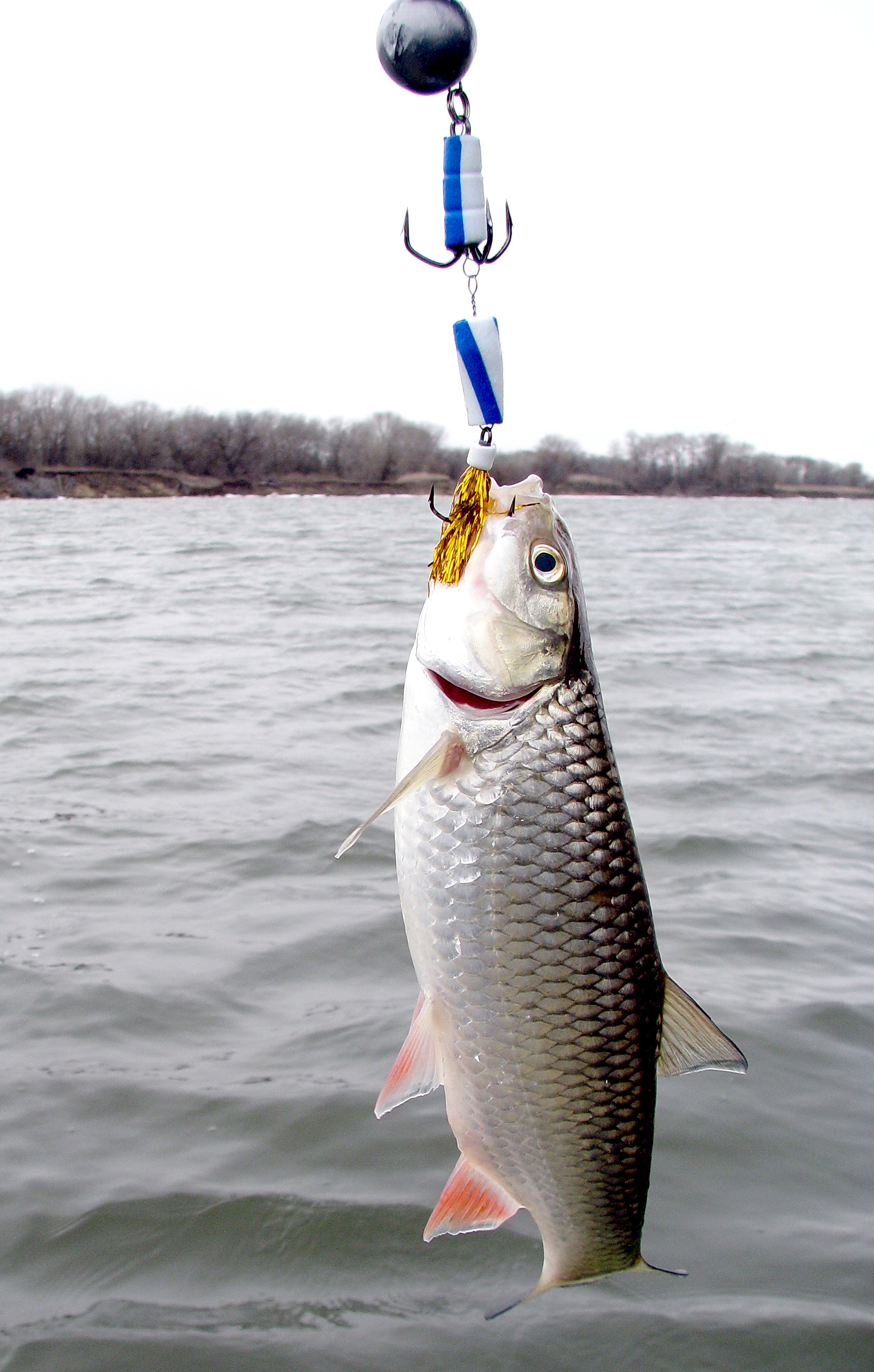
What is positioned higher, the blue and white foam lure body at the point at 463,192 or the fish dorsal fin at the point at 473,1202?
the blue and white foam lure body at the point at 463,192

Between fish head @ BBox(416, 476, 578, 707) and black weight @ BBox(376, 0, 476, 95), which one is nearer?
fish head @ BBox(416, 476, 578, 707)

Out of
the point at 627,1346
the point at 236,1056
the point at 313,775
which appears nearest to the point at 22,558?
the point at 313,775

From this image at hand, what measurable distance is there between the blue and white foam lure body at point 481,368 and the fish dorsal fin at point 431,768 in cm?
66

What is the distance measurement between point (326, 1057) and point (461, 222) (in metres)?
3.76

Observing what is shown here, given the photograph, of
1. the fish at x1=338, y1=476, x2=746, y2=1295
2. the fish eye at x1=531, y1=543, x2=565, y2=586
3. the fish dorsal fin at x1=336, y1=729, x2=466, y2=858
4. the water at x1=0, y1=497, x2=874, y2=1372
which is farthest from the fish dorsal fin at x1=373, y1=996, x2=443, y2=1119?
the water at x1=0, y1=497, x2=874, y2=1372

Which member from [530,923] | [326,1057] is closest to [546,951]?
[530,923]

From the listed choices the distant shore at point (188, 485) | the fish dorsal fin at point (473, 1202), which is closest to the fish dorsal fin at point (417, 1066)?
the fish dorsal fin at point (473, 1202)

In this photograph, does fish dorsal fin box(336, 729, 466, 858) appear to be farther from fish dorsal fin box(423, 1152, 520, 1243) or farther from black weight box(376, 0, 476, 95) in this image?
black weight box(376, 0, 476, 95)

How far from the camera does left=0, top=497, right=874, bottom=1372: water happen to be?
3535 millimetres

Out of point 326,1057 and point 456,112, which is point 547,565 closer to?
point 456,112

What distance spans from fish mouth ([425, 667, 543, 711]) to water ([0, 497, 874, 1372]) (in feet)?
7.49

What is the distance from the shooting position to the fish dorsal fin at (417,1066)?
2195mm

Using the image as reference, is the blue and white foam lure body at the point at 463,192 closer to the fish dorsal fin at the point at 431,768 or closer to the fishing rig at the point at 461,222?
the fishing rig at the point at 461,222

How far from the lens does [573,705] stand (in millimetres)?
2164
